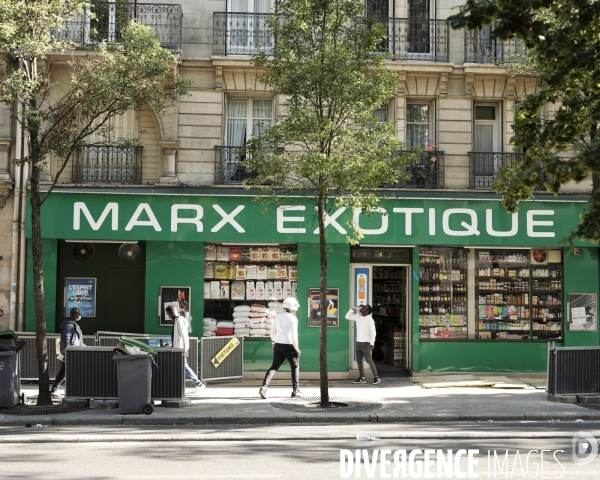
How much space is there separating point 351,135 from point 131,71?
13.4 feet

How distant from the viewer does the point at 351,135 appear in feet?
48.2

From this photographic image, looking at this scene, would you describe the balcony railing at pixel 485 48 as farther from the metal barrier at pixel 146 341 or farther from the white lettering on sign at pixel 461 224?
the metal barrier at pixel 146 341

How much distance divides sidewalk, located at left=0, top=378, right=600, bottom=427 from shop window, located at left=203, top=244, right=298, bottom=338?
95.2 inches

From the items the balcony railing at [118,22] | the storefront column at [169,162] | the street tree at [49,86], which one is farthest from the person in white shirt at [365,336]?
the balcony railing at [118,22]

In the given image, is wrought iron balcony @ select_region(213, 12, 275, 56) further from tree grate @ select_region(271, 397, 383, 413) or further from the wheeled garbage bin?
the wheeled garbage bin

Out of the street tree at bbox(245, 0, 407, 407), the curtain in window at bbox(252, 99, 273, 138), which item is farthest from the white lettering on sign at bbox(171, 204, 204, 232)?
the street tree at bbox(245, 0, 407, 407)

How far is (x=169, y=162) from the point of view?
748 inches

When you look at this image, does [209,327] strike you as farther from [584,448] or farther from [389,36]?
[584,448]

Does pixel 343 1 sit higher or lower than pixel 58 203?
higher

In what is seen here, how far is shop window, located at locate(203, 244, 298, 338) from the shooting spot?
19047 millimetres

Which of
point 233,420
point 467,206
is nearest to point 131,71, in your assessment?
point 233,420

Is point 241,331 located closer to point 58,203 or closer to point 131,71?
point 58,203

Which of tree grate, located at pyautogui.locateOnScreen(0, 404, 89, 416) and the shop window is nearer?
tree grate, located at pyautogui.locateOnScreen(0, 404, 89, 416)

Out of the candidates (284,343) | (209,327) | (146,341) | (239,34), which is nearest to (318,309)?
(209,327)
